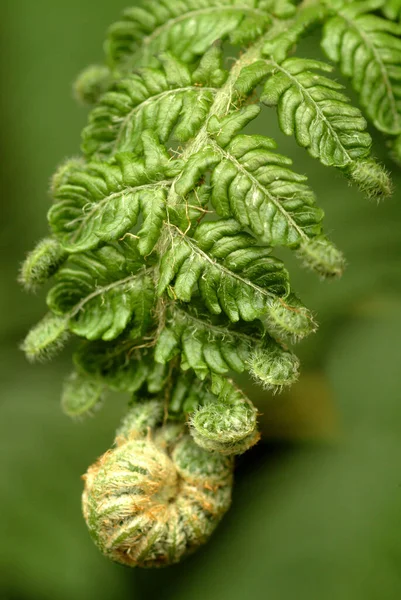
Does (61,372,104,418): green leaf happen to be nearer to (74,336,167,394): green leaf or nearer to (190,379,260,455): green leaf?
(74,336,167,394): green leaf

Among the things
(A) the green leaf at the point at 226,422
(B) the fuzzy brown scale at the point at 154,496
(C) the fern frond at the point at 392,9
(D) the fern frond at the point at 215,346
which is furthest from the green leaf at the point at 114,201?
(C) the fern frond at the point at 392,9

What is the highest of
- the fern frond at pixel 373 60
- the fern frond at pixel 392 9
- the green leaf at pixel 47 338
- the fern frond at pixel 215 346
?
the fern frond at pixel 392 9

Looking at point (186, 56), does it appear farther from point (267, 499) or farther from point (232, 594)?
point (232, 594)

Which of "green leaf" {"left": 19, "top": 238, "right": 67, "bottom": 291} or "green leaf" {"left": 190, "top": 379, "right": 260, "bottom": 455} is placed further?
"green leaf" {"left": 19, "top": 238, "right": 67, "bottom": 291}

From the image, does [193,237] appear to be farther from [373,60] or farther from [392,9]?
[392,9]

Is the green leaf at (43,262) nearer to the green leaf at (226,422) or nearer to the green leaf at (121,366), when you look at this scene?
the green leaf at (121,366)

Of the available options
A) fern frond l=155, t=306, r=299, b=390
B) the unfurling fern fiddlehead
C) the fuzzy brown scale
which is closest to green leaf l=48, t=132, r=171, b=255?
the unfurling fern fiddlehead

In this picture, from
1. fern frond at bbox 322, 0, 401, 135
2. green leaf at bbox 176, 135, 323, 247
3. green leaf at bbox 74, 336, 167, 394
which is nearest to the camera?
green leaf at bbox 176, 135, 323, 247

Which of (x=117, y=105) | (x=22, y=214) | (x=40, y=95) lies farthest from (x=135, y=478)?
(x=40, y=95)
